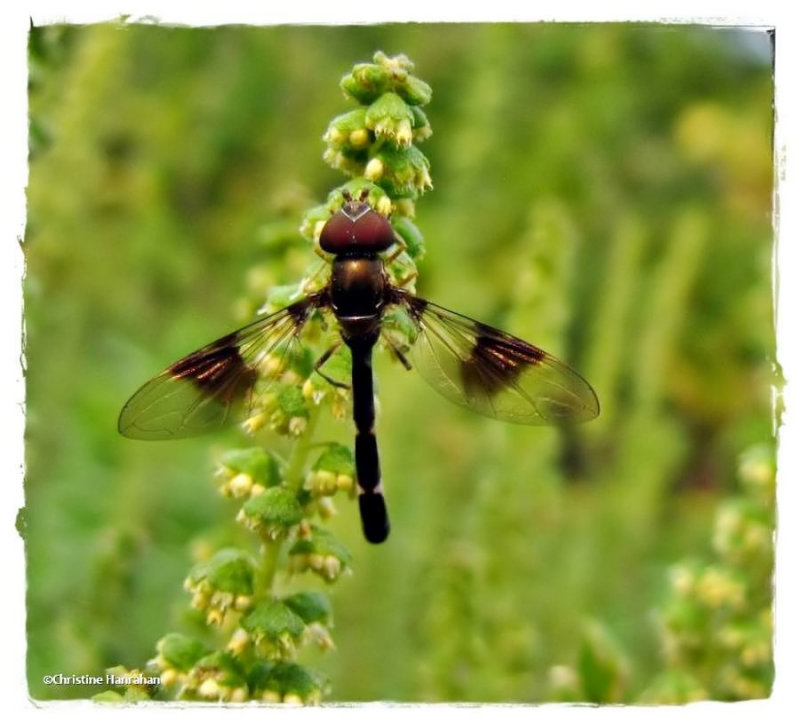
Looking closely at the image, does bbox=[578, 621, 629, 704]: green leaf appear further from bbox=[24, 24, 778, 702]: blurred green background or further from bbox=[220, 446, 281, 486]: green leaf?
bbox=[220, 446, 281, 486]: green leaf

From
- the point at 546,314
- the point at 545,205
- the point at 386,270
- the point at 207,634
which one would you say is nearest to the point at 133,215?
the point at 545,205

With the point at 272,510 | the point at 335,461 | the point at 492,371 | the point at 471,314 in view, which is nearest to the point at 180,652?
the point at 272,510

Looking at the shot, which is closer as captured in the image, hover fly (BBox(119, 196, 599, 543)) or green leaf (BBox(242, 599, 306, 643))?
green leaf (BBox(242, 599, 306, 643))

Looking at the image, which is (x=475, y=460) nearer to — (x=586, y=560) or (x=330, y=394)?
(x=586, y=560)

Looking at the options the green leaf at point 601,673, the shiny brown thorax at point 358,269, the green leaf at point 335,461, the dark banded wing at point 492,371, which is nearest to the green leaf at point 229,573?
the green leaf at point 335,461

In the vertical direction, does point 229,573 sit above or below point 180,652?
above

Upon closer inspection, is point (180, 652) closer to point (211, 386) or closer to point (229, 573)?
point (229, 573)

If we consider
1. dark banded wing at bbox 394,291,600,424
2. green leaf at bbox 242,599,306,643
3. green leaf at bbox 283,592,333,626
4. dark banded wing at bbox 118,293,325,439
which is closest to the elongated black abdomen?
dark banded wing at bbox 118,293,325,439
